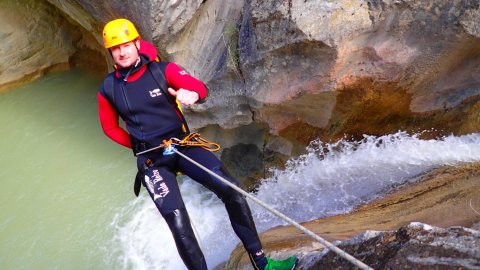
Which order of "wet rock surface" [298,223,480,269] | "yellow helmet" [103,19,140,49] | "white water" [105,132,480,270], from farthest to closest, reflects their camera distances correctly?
1. "white water" [105,132,480,270]
2. "yellow helmet" [103,19,140,49]
3. "wet rock surface" [298,223,480,269]

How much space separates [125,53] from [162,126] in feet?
2.15

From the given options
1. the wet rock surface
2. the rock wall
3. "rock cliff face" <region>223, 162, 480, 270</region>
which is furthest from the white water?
the rock wall

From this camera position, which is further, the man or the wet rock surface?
the man

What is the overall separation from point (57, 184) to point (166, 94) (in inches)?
169

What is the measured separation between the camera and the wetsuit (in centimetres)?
329

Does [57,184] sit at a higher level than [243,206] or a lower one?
lower

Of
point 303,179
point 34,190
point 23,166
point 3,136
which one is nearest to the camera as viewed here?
point 303,179

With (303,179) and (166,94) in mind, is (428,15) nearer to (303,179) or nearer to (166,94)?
(303,179)

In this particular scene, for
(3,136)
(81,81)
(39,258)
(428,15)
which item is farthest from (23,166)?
(428,15)

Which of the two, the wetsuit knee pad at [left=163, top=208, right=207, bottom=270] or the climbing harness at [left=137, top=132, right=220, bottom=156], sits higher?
the climbing harness at [left=137, top=132, right=220, bottom=156]

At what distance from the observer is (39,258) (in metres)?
5.70

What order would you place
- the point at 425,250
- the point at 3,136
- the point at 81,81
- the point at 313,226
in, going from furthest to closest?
the point at 81,81
the point at 3,136
the point at 313,226
the point at 425,250

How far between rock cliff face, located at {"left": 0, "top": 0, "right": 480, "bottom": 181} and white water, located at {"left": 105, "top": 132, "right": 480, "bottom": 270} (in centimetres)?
21

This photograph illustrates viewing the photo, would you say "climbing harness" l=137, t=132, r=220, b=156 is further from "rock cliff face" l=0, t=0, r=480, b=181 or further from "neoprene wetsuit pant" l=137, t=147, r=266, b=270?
"rock cliff face" l=0, t=0, r=480, b=181
